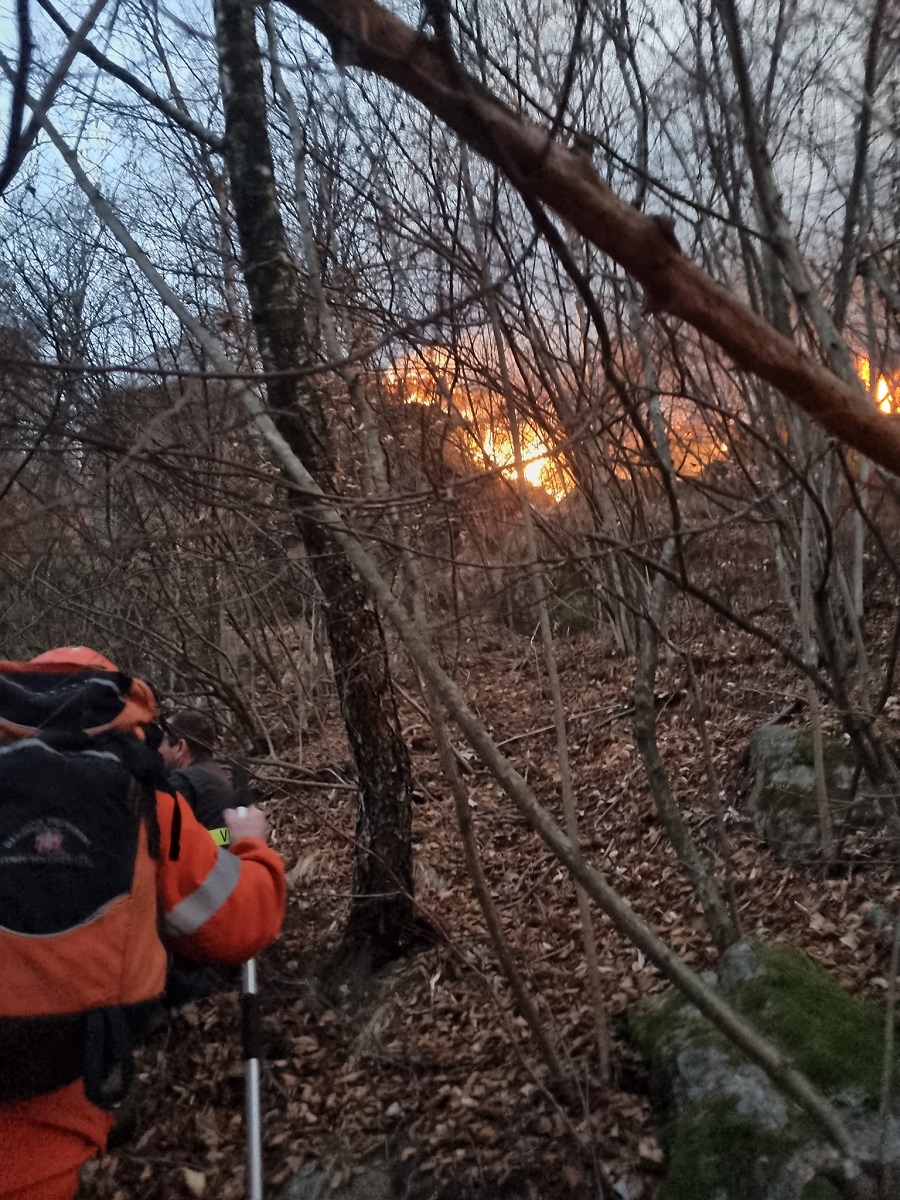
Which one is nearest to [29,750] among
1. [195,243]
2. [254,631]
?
[254,631]

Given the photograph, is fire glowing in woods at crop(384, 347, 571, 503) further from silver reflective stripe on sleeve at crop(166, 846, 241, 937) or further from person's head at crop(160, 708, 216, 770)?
silver reflective stripe on sleeve at crop(166, 846, 241, 937)

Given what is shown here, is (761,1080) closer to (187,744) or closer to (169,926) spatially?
(169,926)

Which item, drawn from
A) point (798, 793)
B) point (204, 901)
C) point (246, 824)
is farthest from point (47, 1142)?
point (798, 793)

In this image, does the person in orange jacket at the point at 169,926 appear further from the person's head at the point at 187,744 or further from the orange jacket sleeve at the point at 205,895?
the person's head at the point at 187,744

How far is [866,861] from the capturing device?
12.7ft

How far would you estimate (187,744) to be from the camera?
Result: 158 inches

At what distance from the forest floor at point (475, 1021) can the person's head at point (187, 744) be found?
63cm

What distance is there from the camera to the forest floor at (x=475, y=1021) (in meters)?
3.01

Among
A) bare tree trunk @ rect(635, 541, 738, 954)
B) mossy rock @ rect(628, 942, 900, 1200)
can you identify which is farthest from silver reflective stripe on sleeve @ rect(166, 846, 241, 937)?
bare tree trunk @ rect(635, 541, 738, 954)

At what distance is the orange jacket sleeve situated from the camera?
6.95 ft

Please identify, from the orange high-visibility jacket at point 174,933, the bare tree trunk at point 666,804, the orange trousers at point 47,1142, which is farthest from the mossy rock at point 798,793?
the orange trousers at point 47,1142

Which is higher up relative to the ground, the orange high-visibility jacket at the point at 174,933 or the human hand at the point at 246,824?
the human hand at the point at 246,824

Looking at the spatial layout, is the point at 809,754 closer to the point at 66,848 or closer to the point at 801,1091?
the point at 801,1091

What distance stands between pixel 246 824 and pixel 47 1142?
958 mm
